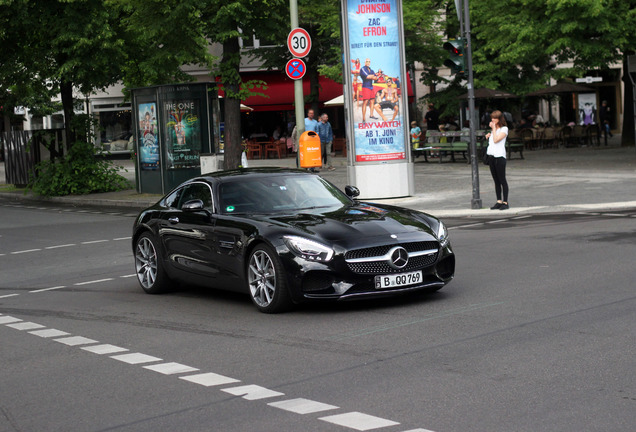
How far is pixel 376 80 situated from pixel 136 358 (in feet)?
51.0

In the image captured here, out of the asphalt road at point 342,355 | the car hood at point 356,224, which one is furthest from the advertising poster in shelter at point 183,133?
the car hood at point 356,224

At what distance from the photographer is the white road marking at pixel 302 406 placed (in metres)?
6.21

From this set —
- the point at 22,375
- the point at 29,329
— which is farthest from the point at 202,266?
the point at 22,375

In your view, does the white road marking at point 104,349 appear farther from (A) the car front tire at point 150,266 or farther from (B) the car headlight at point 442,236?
(B) the car headlight at point 442,236

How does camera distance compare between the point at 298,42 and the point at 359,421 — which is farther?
the point at 298,42

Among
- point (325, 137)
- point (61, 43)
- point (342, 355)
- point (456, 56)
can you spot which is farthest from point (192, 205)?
point (325, 137)

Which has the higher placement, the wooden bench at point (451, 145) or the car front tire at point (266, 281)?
the wooden bench at point (451, 145)

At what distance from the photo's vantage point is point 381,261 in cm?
963

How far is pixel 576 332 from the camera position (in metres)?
8.17

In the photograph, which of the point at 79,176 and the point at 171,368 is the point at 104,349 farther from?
the point at 79,176

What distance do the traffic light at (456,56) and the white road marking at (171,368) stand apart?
12.9 meters

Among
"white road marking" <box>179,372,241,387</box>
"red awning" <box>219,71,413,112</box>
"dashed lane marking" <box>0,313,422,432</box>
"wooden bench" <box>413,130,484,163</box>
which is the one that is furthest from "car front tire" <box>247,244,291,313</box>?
"red awning" <box>219,71,413,112</box>

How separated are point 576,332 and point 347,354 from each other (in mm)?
1832

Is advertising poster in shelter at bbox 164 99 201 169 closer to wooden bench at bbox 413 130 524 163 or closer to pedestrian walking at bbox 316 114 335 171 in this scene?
pedestrian walking at bbox 316 114 335 171
